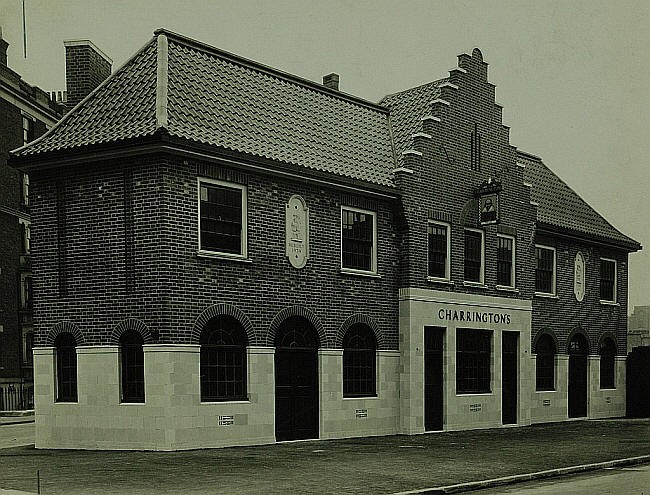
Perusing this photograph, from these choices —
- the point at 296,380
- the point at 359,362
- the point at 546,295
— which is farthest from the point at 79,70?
the point at 546,295

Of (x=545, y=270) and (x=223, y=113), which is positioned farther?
(x=545, y=270)

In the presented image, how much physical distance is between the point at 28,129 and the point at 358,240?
82.2 ft

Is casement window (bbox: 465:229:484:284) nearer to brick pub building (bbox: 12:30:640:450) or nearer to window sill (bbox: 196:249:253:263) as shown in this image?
brick pub building (bbox: 12:30:640:450)

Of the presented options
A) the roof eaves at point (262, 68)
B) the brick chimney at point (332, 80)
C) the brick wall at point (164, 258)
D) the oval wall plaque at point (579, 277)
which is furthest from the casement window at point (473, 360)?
the brick chimney at point (332, 80)

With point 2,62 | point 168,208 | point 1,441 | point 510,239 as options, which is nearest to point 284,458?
point 168,208

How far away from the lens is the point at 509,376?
29281mm

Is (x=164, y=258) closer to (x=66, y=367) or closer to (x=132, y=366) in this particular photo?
(x=132, y=366)

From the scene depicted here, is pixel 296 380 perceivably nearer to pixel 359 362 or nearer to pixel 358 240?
pixel 359 362

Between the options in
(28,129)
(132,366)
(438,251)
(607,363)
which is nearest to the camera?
(132,366)

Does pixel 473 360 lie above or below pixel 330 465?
above

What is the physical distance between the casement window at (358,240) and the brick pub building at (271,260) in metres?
0.06

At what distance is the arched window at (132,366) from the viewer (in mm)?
19656

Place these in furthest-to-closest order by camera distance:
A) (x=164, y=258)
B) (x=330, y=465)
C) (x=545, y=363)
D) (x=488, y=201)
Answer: (x=545, y=363)
(x=488, y=201)
(x=164, y=258)
(x=330, y=465)

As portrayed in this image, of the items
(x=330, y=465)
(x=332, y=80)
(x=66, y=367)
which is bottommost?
(x=330, y=465)
